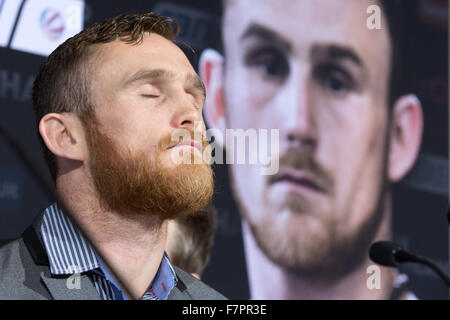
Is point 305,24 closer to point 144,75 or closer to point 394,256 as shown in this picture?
point 394,256

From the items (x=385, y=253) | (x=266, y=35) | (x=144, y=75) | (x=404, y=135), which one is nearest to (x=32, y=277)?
(x=144, y=75)

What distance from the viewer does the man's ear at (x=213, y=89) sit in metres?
2.46

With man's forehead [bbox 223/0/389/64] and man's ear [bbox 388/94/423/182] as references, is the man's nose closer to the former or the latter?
man's forehead [bbox 223/0/389/64]

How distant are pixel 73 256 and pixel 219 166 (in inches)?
59.4

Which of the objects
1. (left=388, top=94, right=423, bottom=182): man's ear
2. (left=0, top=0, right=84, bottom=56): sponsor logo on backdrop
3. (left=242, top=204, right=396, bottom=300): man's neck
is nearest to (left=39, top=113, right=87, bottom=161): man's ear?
(left=0, top=0, right=84, bottom=56): sponsor logo on backdrop

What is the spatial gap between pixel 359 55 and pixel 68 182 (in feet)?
7.12

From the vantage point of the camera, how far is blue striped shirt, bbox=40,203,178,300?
3.18 ft

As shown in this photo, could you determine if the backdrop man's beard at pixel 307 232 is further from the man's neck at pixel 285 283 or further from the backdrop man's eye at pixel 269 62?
the backdrop man's eye at pixel 269 62

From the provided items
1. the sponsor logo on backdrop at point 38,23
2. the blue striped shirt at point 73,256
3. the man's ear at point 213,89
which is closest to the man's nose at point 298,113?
the man's ear at point 213,89

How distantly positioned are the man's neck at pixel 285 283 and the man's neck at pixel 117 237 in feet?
4.87

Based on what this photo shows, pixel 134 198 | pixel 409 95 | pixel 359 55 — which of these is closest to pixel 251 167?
pixel 359 55

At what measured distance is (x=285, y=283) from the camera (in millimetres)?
2566
